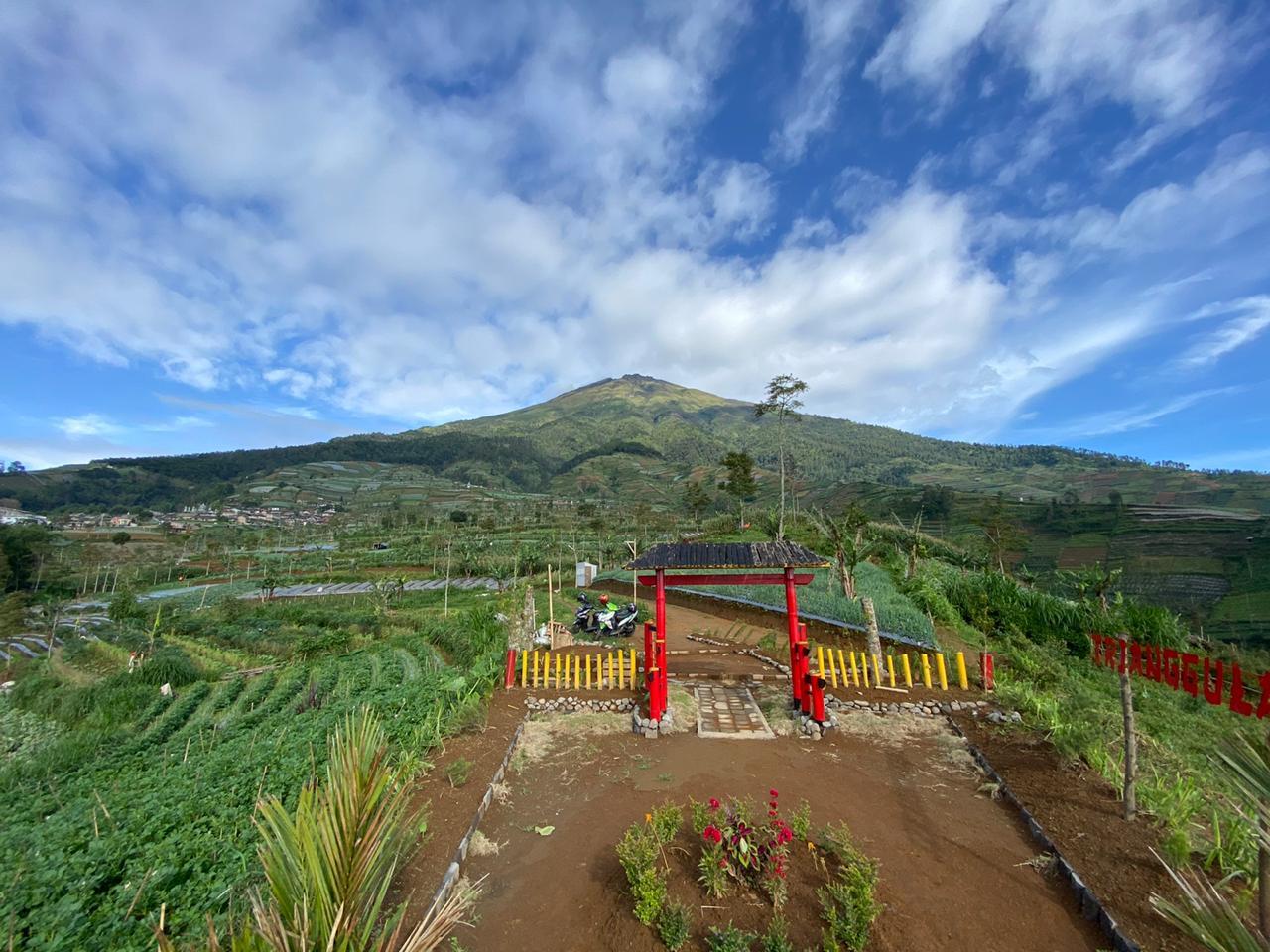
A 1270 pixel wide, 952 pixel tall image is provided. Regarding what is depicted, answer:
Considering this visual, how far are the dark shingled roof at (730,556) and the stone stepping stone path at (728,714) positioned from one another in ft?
9.13

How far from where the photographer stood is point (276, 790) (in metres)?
6.17

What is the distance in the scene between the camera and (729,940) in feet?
14.4

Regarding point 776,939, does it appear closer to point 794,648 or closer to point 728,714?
point 794,648

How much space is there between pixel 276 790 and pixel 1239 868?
9.91 metres

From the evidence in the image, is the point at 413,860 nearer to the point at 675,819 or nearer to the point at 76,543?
the point at 675,819

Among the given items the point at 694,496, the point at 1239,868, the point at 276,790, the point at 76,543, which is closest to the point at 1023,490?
the point at 694,496

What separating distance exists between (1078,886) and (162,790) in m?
10.2

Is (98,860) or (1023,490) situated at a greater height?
(1023,490)

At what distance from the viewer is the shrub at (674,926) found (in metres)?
4.54

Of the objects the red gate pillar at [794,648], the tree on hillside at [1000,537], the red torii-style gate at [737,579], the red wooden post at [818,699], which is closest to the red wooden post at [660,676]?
the red torii-style gate at [737,579]

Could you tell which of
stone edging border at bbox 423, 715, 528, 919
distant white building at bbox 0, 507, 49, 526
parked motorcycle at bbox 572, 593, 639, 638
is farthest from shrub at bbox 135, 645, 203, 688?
distant white building at bbox 0, 507, 49, 526

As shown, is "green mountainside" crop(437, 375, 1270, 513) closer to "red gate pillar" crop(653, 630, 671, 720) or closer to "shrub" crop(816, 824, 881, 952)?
"red gate pillar" crop(653, 630, 671, 720)

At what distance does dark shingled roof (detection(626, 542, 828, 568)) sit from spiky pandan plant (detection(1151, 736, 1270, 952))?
6764 millimetres

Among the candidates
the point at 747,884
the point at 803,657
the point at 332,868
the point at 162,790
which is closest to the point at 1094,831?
the point at 747,884
